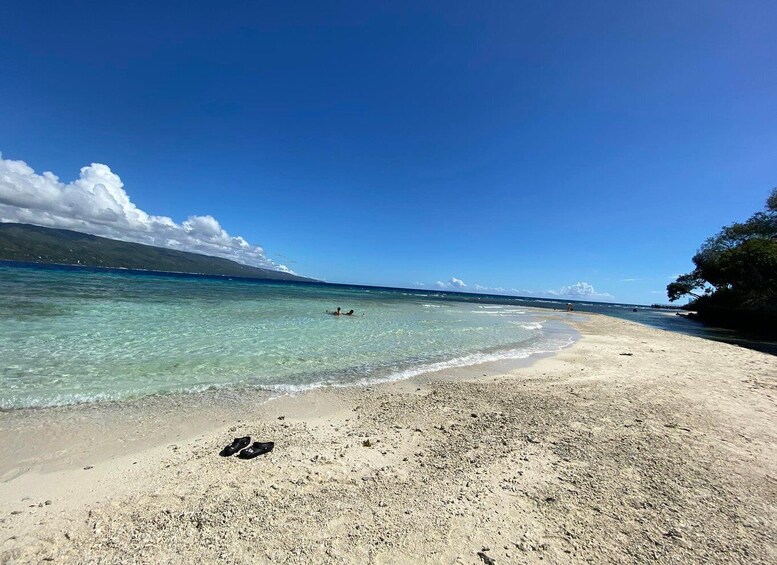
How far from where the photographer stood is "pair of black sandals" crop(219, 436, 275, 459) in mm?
5125

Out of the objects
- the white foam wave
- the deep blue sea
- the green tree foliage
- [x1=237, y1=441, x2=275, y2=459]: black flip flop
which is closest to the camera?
[x1=237, y1=441, x2=275, y2=459]: black flip flop

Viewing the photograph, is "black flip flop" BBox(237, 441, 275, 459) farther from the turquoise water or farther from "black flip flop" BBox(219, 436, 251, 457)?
the turquoise water

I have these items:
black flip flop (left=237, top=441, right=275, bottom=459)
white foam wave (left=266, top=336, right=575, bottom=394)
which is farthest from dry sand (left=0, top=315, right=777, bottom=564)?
white foam wave (left=266, top=336, right=575, bottom=394)

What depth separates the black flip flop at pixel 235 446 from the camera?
5191 mm

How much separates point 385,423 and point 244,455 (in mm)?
2667

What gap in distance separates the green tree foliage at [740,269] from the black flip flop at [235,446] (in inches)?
2144

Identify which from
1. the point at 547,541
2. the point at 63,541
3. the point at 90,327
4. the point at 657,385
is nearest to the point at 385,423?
the point at 547,541

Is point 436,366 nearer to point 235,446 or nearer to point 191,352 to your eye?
point 235,446

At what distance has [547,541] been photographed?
354cm

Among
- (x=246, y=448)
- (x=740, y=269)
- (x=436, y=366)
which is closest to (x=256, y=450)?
(x=246, y=448)

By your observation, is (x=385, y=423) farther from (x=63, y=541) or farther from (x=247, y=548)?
(x=63, y=541)

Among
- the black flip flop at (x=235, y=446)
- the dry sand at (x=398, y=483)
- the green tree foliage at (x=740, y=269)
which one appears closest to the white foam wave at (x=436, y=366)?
the dry sand at (x=398, y=483)

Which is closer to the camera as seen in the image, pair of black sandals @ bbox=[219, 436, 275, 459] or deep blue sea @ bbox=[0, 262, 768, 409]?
pair of black sandals @ bbox=[219, 436, 275, 459]

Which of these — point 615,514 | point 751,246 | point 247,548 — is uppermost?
point 751,246
